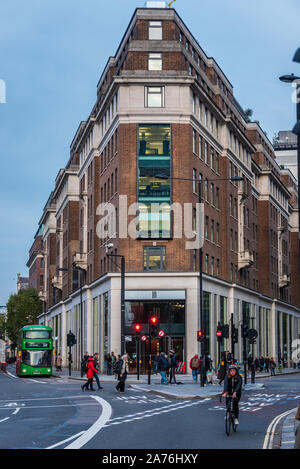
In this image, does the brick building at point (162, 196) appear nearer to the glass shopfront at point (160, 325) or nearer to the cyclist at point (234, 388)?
the glass shopfront at point (160, 325)

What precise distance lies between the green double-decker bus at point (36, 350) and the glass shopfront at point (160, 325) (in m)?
5.73

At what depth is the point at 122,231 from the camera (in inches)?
2158

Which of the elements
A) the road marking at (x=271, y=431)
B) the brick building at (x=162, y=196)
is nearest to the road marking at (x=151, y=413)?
the road marking at (x=271, y=431)

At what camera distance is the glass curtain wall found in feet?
179

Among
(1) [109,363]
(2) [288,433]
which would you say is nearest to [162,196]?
(1) [109,363]

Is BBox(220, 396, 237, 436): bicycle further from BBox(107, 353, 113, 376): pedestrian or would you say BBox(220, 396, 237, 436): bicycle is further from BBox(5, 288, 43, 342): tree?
BBox(5, 288, 43, 342): tree

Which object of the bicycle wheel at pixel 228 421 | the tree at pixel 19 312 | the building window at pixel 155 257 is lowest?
the bicycle wheel at pixel 228 421

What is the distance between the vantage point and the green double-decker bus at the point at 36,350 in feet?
176

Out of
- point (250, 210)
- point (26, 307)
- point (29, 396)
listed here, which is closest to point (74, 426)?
point (29, 396)

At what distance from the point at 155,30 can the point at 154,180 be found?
11.9 meters

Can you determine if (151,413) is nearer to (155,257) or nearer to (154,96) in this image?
(155,257)

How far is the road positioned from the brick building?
18.5 meters

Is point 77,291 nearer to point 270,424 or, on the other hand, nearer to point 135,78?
point 135,78

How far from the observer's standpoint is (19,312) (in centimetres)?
12406
